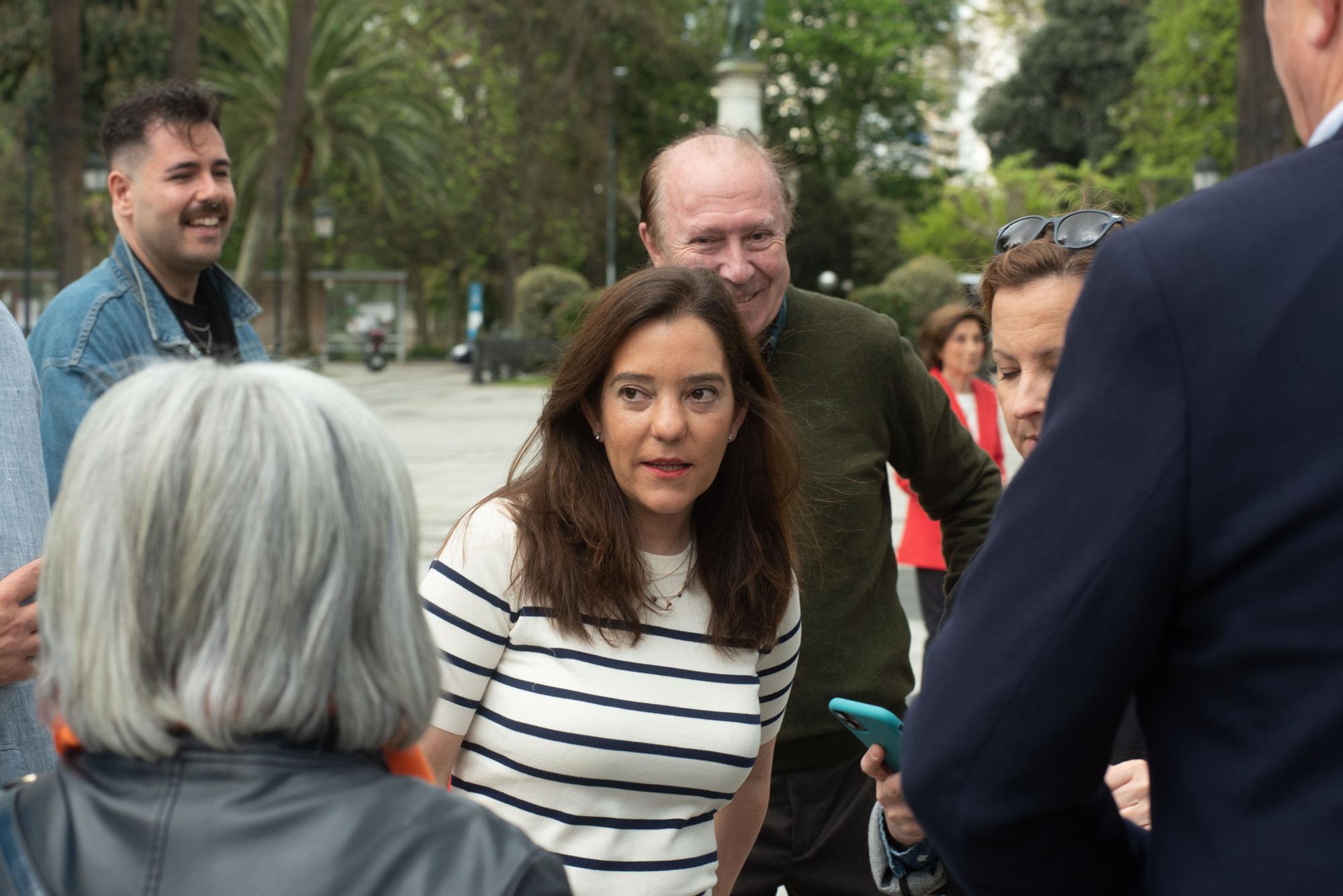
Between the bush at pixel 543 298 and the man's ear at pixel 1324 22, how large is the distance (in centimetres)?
3450

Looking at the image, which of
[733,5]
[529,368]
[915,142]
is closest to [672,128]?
[915,142]

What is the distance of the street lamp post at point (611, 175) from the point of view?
1626 inches

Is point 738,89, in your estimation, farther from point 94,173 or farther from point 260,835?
point 260,835

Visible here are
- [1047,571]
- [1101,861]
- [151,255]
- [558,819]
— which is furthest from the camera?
[151,255]

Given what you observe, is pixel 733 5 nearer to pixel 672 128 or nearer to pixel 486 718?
pixel 486 718

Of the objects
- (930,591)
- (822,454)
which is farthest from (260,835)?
(930,591)

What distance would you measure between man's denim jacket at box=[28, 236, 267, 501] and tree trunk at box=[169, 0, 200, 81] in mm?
14260

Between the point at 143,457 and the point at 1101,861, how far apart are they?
100cm

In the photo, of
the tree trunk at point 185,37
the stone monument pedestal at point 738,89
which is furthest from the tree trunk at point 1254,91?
the tree trunk at point 185,37

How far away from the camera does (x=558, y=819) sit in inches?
86.9

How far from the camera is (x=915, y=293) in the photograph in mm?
27609

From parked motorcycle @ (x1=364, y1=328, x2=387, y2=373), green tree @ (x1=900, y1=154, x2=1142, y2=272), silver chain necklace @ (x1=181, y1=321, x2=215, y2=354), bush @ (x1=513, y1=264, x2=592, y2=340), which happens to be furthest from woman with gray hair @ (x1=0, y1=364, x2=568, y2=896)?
parked motorcycle @ (x1=364, y1=328, x2=387, y2=373)

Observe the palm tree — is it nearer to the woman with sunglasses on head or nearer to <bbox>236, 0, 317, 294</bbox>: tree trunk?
<bbox>236, 0, 317, 294</bbox>: tree trunk

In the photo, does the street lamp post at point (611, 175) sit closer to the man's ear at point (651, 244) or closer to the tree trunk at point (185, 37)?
the tree trunk at point (185, 37)
